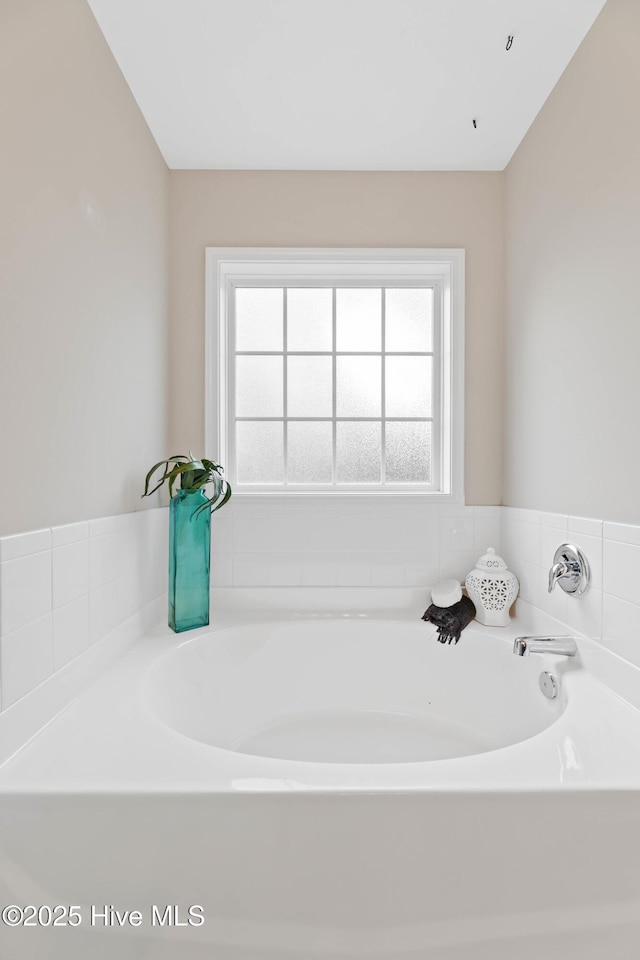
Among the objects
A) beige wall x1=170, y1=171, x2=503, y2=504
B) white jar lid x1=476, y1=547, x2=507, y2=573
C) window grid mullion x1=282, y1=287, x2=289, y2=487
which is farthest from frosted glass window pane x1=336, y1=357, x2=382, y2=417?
white jar lid x1=476, y1=547, x2=507, y2=573

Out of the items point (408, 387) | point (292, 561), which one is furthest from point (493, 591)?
point (408, 387)

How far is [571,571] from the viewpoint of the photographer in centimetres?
151

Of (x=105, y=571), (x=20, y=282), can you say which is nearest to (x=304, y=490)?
(x=105, y=571)

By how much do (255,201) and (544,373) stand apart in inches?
52.3

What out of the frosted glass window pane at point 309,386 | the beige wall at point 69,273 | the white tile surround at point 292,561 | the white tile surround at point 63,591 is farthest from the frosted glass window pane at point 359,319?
the white tile surround at point 63,591

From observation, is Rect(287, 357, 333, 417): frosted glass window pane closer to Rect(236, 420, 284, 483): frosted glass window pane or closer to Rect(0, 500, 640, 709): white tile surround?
Rect(236, 420, 284, 483): frosted glass window pane

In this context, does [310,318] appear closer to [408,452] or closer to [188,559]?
[408,452]

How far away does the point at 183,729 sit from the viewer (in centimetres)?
155

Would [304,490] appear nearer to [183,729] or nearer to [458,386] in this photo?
[458,386]

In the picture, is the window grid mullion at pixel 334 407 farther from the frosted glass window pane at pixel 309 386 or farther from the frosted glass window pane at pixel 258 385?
the frosted glass window pane at pixel 258 385

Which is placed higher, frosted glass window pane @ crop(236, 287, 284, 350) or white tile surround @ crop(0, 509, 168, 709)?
frosted glass window pane @ crop(236, 287, 284, 350)

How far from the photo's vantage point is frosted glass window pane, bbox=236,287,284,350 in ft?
7.68

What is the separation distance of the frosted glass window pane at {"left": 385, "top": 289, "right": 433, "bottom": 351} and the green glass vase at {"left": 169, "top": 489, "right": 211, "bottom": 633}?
1.11 m

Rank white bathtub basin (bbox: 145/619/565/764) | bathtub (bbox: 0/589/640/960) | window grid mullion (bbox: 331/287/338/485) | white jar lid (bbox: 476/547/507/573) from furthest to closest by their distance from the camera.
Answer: window grid mullion (bbox: 331/287/338/485)
white jar lid (bbox: 476/547/507/573)
white bathtub basin (bbox: 145/619/565/764)
bathtub (bbox: 0/589/640/960)
